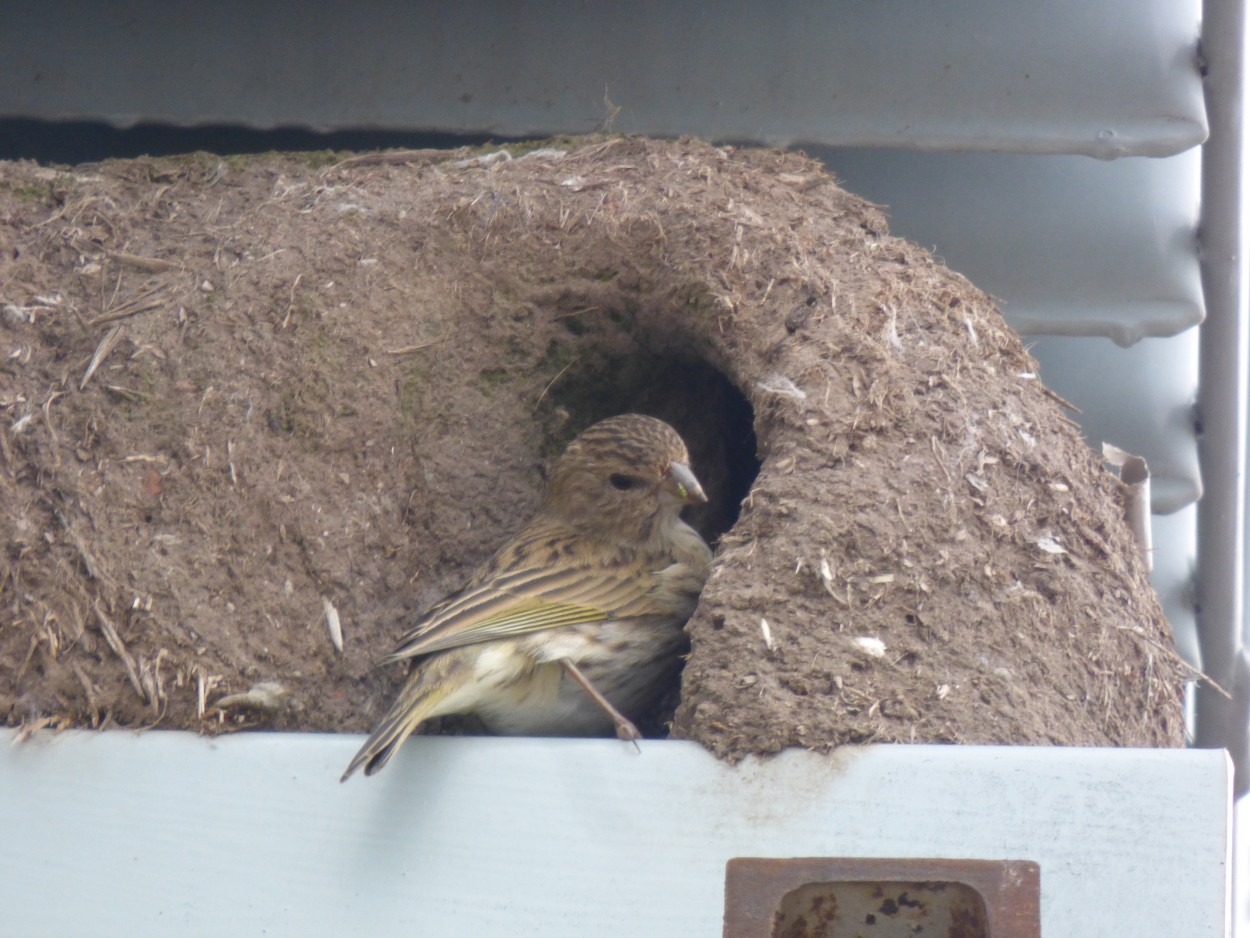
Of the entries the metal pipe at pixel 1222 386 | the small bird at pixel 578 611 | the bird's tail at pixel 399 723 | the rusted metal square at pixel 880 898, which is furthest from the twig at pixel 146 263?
the metal pipe at pixel 1222 386

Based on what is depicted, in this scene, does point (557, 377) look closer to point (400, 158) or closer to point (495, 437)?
point (495, 437)

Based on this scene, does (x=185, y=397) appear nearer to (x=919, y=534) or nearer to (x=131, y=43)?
(x=131, y=43)

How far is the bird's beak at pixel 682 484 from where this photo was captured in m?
4.72

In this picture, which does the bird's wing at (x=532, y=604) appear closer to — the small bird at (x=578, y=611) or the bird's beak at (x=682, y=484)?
the small bird at (x=578, y=611)

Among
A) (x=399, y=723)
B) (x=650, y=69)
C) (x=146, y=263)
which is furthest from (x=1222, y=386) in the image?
(x=146, y=263)

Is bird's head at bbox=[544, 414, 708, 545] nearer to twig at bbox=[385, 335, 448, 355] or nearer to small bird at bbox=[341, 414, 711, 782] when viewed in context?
small bird at bbox=[341, 414, 711, 782]

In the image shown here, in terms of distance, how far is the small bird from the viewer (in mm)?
3873

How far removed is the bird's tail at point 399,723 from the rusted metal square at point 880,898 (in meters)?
0.88

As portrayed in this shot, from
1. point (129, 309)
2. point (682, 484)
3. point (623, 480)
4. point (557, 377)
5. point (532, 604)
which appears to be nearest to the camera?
point (532, 604)

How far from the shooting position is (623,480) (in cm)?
487

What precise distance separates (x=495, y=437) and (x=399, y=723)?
172 cm

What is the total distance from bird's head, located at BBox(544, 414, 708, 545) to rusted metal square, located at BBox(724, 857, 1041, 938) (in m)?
1.78

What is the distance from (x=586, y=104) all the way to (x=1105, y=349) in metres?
2.59

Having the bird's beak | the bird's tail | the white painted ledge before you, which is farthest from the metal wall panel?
the white painted ledge
